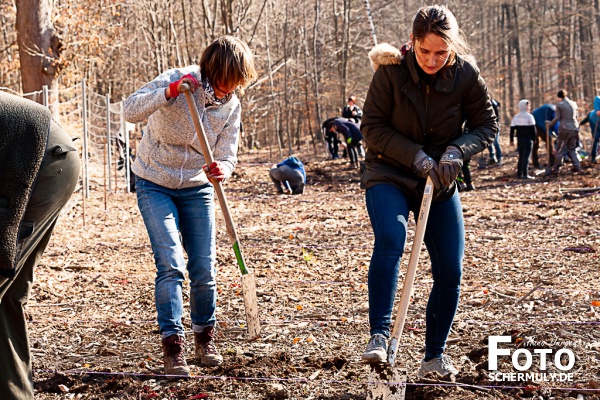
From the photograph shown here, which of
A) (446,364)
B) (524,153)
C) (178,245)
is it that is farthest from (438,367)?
(524,153)

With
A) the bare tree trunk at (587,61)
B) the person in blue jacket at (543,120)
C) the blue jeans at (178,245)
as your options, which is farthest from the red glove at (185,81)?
the bare tree trunk at (587,61)

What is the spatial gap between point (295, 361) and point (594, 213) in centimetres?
779

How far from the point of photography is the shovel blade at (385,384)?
3.29 m

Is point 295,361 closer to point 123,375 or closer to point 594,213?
point 123,375

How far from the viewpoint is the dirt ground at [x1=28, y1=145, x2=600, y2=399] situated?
3896 mm

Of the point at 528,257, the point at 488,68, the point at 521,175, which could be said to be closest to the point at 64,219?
the point at 528,257

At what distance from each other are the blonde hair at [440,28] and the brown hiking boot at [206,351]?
78.8 inches

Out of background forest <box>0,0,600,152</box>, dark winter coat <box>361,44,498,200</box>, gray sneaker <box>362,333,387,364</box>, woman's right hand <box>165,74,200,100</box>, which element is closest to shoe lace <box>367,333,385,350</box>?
gray sneaker <box>362,333,387,364</box>

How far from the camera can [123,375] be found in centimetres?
406

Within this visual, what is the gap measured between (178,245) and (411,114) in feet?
4.72

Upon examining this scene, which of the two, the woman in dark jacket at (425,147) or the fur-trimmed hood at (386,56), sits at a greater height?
the fur-trimmed hood at (386,56)

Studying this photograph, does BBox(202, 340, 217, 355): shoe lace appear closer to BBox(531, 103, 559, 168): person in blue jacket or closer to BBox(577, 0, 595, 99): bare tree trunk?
BBox(531, 103, 559, 168): person in blue jacket

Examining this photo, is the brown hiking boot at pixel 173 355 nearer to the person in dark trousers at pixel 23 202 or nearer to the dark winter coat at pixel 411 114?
the person in dark trousers at pixel 23 202

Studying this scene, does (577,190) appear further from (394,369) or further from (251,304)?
(394,369)
